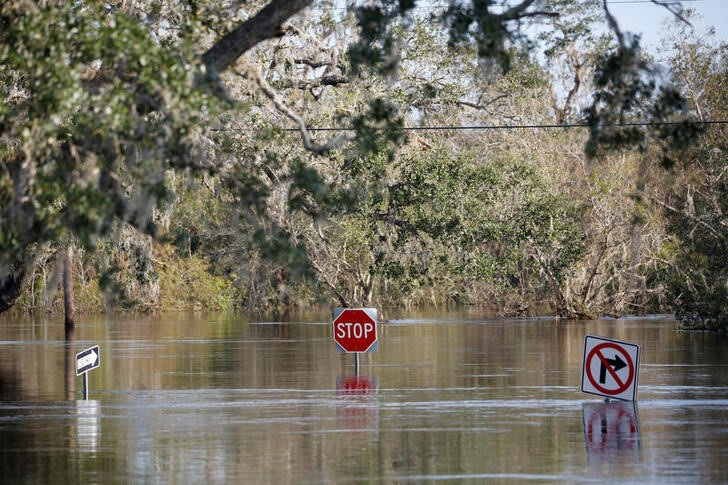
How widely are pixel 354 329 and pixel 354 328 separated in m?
0.04

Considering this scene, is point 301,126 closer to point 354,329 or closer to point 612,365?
point 612,365

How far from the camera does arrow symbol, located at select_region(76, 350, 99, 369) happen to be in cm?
2207

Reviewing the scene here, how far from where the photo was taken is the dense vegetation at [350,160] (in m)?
12.4

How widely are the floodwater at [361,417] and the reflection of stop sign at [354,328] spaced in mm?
761

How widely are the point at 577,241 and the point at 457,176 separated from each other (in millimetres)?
7749

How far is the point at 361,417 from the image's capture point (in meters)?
19.6

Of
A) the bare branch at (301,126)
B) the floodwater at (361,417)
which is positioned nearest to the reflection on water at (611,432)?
the floodwater at (361,417)

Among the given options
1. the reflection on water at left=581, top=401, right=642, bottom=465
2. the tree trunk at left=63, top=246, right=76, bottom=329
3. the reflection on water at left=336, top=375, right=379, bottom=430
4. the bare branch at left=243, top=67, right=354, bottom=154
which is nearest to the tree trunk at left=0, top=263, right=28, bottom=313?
the reflection on water at left=336, top=375, right=379, bottom=430

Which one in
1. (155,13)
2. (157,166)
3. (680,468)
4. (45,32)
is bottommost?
(680,468)

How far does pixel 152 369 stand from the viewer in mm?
31578

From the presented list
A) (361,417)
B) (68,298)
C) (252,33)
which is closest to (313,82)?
(68,298)

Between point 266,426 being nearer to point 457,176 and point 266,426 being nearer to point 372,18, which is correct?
point 372,18

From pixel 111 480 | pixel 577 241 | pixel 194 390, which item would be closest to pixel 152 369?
pixel 194 390

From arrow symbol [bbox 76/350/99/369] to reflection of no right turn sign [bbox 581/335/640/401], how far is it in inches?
289
